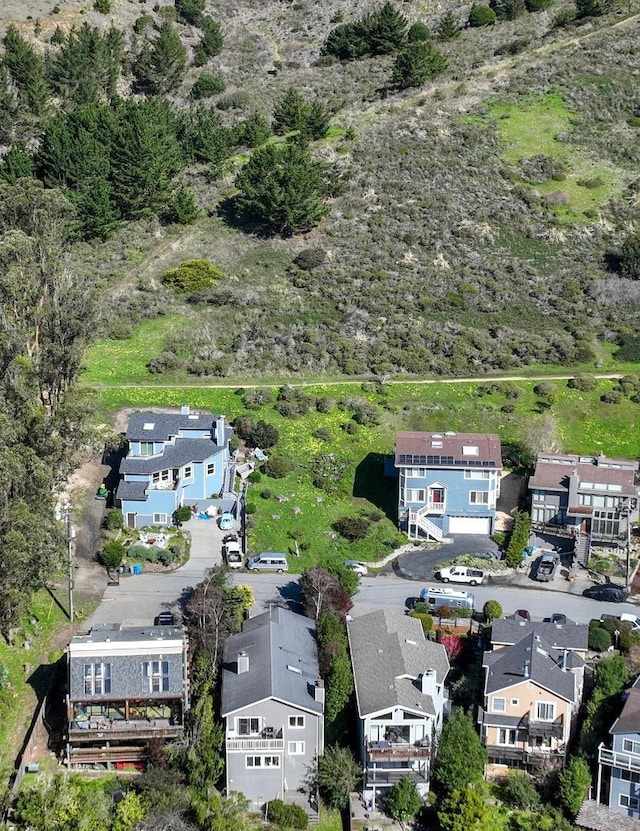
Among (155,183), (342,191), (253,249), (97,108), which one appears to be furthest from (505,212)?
(97,108)

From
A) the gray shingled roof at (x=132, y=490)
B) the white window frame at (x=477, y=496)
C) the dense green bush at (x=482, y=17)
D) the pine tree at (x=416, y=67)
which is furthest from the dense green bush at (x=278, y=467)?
the dense green bush at (x=482, y=17)

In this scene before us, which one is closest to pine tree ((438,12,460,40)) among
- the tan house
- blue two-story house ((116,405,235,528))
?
blue two-story house ((116,405,235,528))

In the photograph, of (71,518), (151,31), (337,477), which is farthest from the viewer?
(151,31)

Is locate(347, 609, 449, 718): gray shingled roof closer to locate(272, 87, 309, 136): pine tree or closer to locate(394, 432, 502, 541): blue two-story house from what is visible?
locate(394, 432, 502, 541): blue two-story house

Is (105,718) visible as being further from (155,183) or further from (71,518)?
(155,183)

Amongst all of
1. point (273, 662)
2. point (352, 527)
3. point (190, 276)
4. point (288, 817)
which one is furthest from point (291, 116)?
point (288, 817)

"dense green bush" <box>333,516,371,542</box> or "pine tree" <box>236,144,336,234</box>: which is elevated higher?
"pine tree" <box>236,144,336,234</box>
